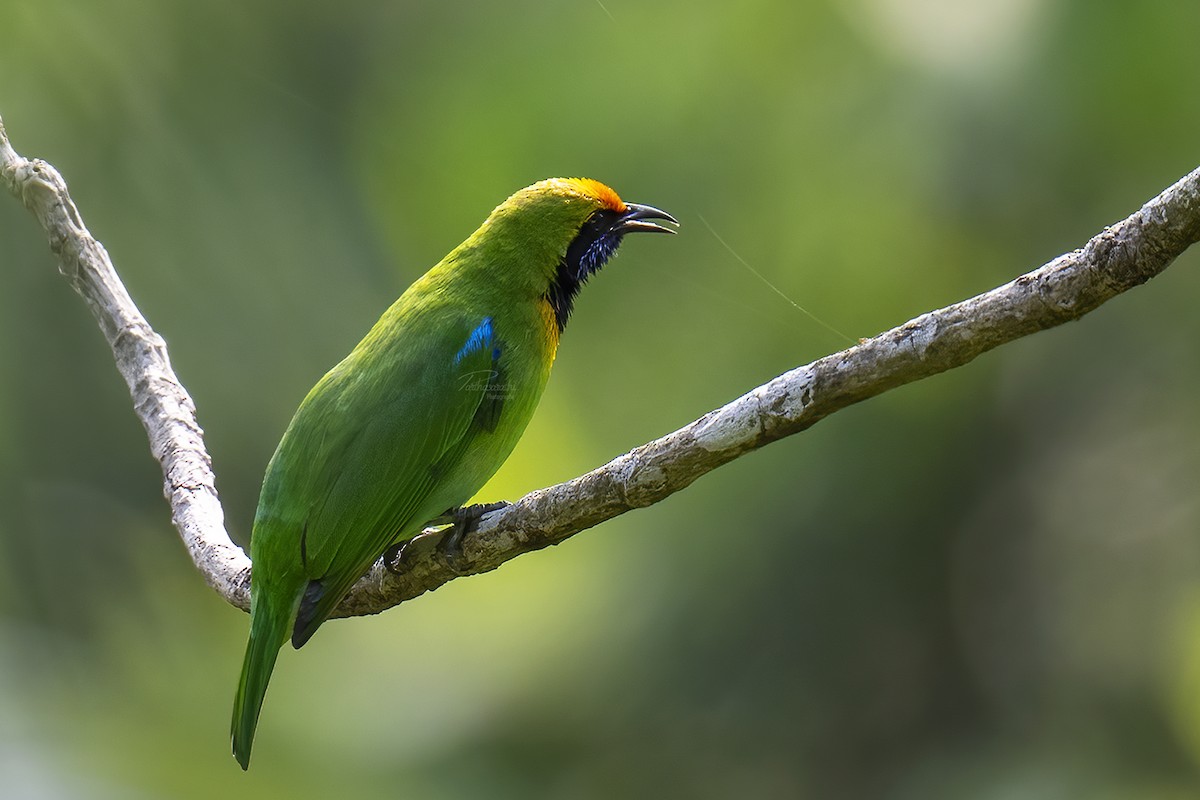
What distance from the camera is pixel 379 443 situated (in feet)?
11.8

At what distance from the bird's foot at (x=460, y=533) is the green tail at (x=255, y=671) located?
0.45m

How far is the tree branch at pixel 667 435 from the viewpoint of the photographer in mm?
2342

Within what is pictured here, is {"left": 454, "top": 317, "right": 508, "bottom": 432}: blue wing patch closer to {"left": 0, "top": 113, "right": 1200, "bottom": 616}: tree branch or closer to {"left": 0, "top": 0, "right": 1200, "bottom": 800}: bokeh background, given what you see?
{"left": 0, "top": 113, "right": 1200, "bottom": 616}: tree branch

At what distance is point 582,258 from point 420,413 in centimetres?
83

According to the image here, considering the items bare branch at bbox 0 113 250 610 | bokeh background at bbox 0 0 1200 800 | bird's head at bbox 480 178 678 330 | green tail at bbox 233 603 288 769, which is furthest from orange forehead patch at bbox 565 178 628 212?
bokeh background at bbox 0 0 1200 800

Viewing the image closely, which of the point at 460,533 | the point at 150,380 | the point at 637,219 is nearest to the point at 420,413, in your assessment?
the point at 460,533

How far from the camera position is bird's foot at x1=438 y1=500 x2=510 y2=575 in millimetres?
3301

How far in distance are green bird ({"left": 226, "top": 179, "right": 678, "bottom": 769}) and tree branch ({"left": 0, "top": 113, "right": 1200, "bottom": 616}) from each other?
7.6 inches

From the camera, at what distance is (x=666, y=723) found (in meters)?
7.00

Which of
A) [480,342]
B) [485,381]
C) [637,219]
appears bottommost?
[485,381]

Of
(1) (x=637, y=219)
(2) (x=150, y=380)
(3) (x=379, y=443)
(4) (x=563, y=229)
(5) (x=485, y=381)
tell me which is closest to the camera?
(3) (x=379, y=443)

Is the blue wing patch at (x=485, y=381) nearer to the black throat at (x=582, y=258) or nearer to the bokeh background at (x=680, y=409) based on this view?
the black throat at (x=582, y=258)

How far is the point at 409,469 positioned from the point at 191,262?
4.27 m

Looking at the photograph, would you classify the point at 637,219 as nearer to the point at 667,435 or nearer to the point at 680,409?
the point at 667,435
